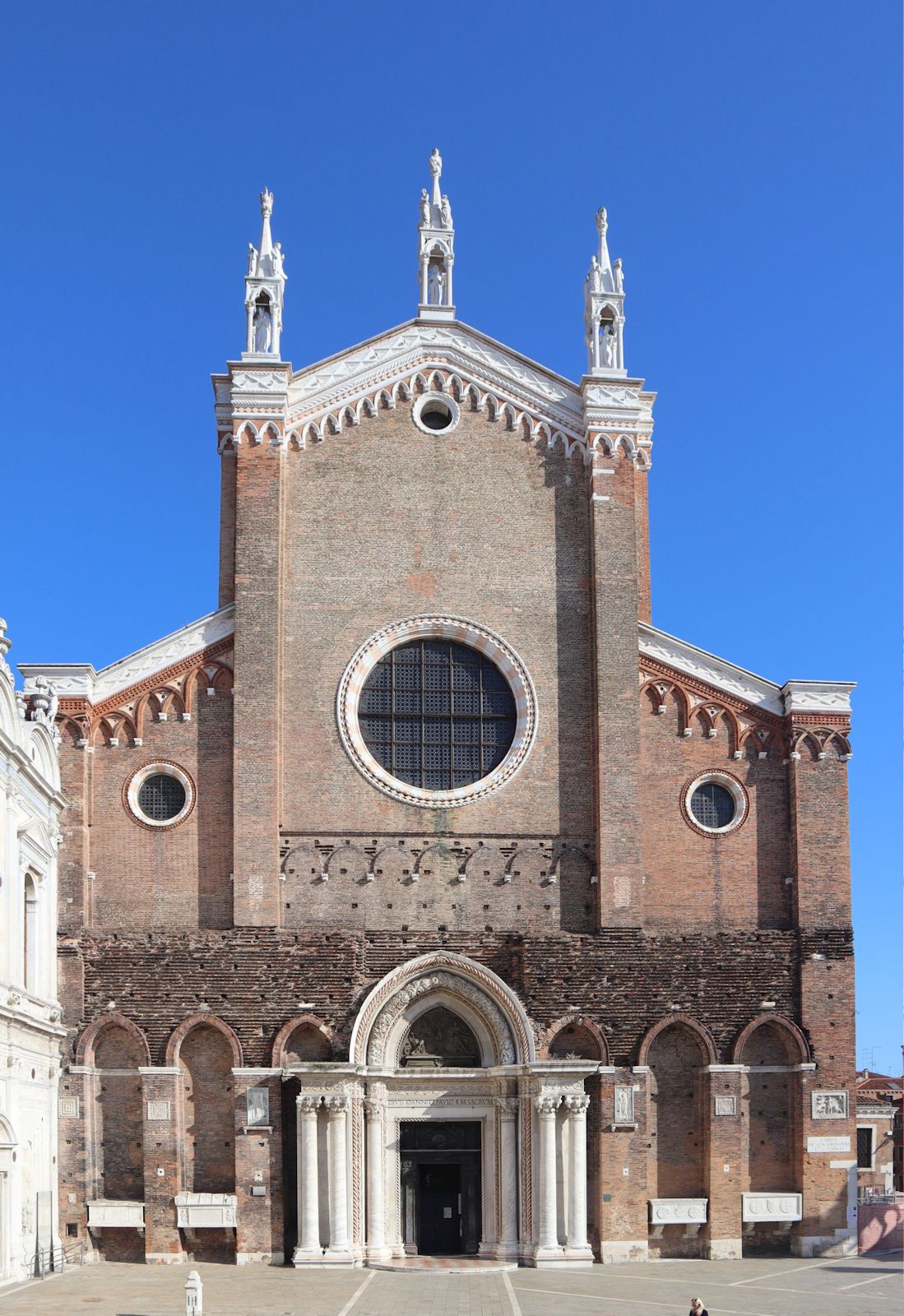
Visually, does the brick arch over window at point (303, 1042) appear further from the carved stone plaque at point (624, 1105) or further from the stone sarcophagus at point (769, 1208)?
the stone sarcophagus at point (769, 1208)

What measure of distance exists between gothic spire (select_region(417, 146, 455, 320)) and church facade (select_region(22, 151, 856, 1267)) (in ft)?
0.41

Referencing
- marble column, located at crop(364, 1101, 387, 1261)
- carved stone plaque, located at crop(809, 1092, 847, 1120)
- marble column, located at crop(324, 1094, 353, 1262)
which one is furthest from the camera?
carved stone plaque, located at crop(809, 1092, 847, 1120)

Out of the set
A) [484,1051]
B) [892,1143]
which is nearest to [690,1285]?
[484,1051]

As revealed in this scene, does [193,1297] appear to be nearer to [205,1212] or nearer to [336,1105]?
[205,1212]

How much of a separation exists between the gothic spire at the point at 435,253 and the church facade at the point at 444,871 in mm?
126

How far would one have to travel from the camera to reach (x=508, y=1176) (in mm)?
29203

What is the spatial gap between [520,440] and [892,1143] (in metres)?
29.4

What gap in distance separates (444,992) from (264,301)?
14.5 meters

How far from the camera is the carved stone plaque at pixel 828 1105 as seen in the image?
2992 cm

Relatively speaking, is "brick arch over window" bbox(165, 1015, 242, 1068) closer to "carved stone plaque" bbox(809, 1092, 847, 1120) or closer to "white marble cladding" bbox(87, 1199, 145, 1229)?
"white marble cladding" bbox(87, 1199, 145, 1229)

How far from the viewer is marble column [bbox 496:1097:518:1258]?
28.9 metres

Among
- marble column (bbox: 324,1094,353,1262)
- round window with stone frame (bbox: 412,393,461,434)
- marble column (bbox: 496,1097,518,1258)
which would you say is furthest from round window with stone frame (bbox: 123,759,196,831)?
round window with stone frame (bbox: 412,393,461,434)

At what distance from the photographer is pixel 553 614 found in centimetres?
3259

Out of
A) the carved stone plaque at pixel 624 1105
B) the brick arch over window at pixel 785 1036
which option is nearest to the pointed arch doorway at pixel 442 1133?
the carved stone plaque at pixel 624 1105
